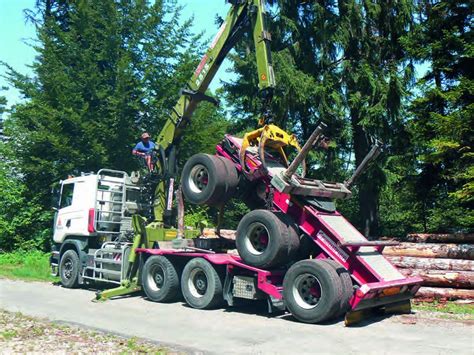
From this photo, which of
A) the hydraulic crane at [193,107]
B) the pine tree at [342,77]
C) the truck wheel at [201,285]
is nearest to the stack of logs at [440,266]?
the pine tree at [342,77]

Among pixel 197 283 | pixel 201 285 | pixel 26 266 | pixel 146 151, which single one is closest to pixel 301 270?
pixel 201 285

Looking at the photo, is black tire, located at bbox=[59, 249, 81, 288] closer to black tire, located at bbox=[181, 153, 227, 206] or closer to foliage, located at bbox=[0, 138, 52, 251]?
black tire, located at bbox=[181, 153, 227, 206]

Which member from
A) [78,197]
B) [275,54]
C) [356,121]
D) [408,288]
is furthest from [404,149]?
[78,197]

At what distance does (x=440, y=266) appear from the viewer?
12.4 meters

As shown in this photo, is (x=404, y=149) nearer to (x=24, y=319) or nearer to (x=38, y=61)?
(x=24, y=319)

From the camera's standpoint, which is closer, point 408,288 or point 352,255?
point 352,255

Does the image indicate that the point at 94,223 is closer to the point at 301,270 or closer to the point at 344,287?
the point at 301,270

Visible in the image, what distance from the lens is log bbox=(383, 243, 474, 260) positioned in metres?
12.9

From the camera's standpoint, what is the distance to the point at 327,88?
53.4 feet

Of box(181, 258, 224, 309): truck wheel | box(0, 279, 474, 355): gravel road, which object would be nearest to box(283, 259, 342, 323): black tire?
box(0, 279, 474, 355): gravel road

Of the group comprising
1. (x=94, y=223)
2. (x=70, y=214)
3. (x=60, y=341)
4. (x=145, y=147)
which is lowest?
(x=60, y=341)

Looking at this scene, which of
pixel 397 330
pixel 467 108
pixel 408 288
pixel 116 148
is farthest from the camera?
pixel 116 148

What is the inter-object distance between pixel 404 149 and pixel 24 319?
39.3ft

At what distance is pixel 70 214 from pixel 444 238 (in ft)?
33.7
